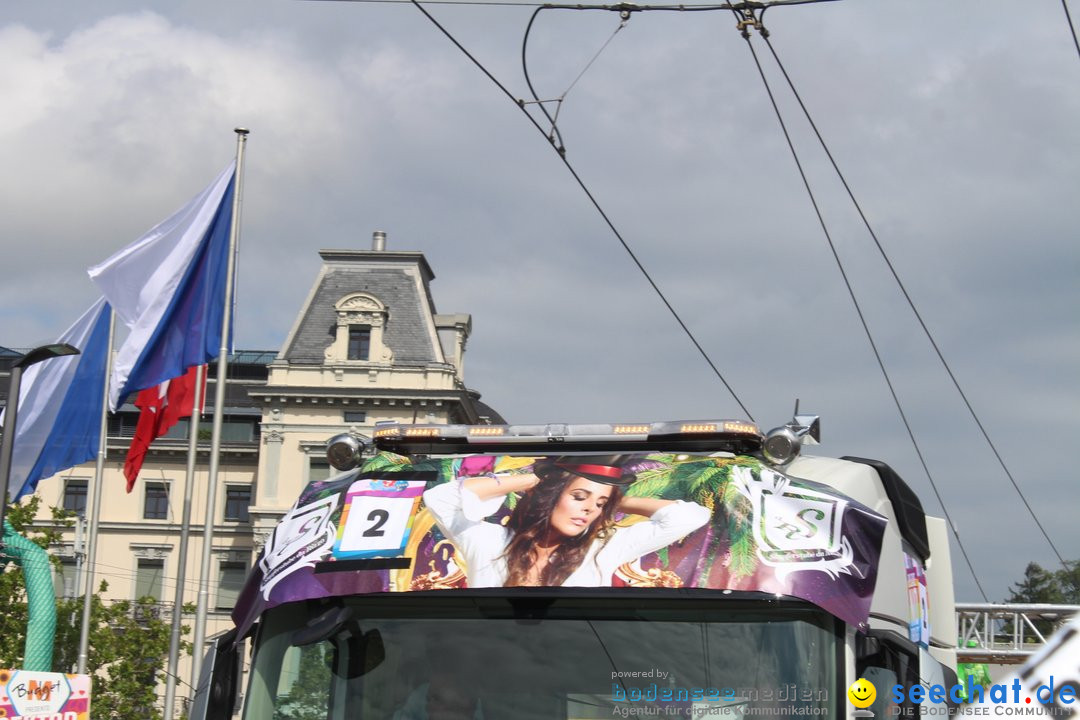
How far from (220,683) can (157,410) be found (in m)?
20.1

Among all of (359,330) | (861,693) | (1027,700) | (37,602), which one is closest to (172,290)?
(37,602)

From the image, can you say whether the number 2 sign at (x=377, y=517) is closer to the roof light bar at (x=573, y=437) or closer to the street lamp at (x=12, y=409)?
the roof light bar at (x=573, y=437)

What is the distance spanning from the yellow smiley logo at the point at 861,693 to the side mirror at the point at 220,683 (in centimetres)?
264

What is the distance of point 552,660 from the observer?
5.73 metres

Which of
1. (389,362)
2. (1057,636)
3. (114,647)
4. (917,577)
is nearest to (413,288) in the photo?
(389,362)

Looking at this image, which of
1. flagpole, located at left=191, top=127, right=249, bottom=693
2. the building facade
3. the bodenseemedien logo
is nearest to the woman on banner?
the bodenseemedien logo

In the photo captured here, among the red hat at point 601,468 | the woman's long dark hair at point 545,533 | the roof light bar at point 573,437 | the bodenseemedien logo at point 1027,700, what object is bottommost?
the bodenseemedien logo at point 1027,700

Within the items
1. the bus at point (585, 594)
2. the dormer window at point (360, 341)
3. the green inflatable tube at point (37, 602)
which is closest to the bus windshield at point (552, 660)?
the bus at point (585, 594)

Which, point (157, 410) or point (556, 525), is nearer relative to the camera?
point (556, 525)

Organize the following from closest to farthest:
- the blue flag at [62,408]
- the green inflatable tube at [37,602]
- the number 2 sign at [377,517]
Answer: the number 2 sign at [377,517], the blue flag at [62,408], the green inflatable tube at [37,602]

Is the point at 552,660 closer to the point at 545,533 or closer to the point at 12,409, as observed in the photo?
the point at 545,533

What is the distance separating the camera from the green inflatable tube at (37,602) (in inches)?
953

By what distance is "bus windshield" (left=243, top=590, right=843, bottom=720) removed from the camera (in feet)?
18.2

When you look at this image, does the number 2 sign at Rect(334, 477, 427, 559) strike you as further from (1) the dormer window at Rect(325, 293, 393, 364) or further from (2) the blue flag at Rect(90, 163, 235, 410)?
(1) the dormer window at Rect(325, 293, 393, 364)
